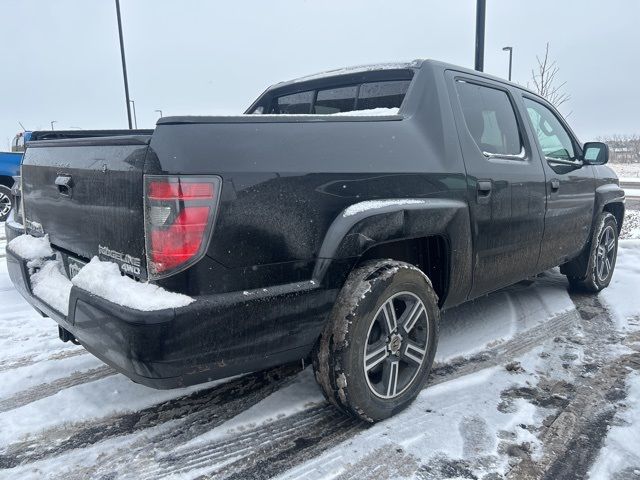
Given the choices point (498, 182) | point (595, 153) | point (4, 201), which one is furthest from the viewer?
point (4, 201)

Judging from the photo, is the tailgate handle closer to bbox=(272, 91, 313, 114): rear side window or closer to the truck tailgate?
the truck tailgate

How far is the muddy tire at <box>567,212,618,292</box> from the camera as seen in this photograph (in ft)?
15.4

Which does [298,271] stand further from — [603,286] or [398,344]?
[603,286]

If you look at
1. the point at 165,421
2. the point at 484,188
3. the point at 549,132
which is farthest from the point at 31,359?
the point at 549,132

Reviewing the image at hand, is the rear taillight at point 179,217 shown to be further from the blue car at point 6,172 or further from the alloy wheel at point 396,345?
the blue car at point 6,172

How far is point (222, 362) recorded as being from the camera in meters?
2.00

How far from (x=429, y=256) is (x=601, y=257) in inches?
114

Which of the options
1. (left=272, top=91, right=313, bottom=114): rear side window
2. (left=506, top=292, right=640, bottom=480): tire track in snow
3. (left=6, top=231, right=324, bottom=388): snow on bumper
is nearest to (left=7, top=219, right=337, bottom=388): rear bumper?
(left=6, top=231, right=324, bottom=388): snow on bumper

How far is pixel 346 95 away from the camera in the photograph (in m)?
3.43

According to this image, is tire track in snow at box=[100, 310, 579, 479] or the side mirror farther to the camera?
the side mirror

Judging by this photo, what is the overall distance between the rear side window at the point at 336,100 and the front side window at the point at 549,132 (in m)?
1.43

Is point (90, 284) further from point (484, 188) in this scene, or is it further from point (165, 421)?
point (484, 188)

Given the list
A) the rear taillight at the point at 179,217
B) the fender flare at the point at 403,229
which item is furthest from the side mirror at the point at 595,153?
the rear taillight at the point at 179,217

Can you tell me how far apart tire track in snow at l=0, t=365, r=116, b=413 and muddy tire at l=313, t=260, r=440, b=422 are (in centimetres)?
153
